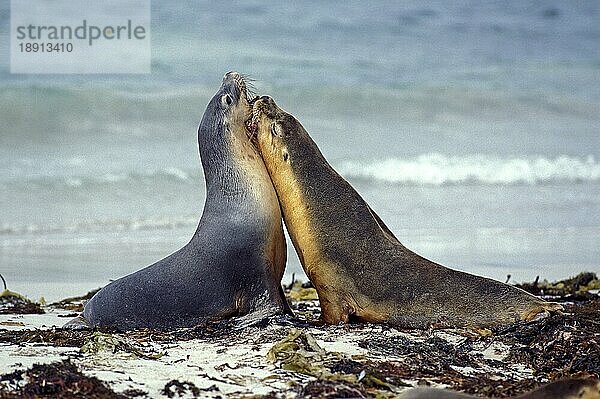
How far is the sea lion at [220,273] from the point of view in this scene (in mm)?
6117

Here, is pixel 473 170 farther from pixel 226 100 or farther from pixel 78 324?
pixel 78 324

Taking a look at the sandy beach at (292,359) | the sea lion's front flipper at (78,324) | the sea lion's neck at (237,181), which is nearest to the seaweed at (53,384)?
the sandy beach at (292,359)

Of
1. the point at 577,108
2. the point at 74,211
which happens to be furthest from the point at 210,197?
the point at 577,108

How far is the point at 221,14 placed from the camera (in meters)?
24.8

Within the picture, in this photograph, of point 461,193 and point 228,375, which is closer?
point 228,375

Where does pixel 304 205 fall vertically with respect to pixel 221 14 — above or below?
below

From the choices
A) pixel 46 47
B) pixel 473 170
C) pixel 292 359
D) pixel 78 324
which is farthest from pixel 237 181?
pixel 46 47

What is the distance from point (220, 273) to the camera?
6137 mm

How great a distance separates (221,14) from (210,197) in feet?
61.9

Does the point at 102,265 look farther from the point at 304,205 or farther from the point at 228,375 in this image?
the point at 228,375

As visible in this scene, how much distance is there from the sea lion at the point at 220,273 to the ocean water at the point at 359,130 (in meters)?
2.09

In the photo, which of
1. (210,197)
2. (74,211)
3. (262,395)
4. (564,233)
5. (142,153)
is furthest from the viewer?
(142,153)

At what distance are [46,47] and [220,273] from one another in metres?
16.1

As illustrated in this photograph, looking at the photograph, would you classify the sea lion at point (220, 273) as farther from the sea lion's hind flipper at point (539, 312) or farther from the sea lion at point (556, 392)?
the sea lion at point (556, 392)
